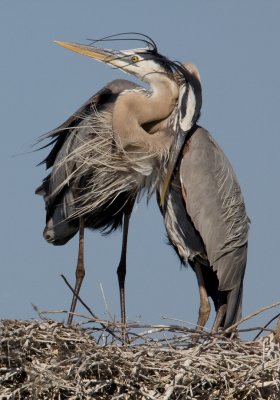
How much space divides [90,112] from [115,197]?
2.04 ft

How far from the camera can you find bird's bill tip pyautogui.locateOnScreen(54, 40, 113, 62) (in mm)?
9102

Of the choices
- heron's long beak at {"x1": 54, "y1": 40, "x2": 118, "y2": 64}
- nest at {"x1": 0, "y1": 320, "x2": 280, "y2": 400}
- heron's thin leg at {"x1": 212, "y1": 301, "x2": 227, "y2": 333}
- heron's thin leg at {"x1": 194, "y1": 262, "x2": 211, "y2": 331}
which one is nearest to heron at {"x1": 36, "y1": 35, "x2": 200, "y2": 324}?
heron's long beak at {"x1": 54, "y1": 40, "x2": 118, "y2": 64}

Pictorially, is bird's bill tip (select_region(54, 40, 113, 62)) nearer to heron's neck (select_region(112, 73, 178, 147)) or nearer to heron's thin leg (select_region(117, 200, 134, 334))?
heron's neck (select_region(112, 73, 178, 147))

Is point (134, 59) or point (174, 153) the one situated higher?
point (134, 59)

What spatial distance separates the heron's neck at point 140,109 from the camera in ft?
28.8

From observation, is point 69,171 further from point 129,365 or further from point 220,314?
point 129,365

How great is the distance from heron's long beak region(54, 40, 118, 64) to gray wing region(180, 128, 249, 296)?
0.80 meters

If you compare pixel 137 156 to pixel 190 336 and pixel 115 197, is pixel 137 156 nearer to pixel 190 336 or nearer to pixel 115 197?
pixel 115 197

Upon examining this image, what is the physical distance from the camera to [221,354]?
6934mm

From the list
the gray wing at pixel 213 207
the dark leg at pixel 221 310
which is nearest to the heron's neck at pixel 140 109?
the gray wing at pixel 213 207

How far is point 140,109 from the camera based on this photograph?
8.80 meters

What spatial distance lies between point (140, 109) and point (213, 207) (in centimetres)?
83

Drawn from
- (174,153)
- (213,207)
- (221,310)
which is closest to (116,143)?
(174,153)

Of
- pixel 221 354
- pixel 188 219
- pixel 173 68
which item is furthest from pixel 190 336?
pixel 173 68
